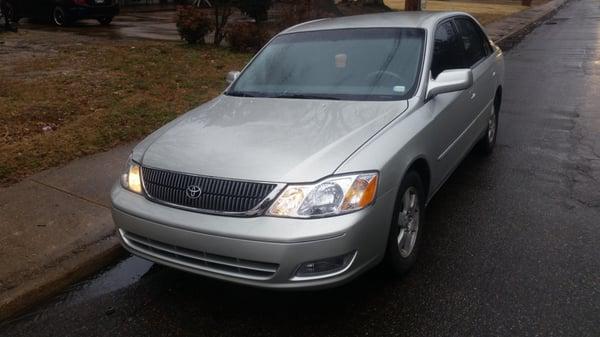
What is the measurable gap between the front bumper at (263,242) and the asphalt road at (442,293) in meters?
0.36

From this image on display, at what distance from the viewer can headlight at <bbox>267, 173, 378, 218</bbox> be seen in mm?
2764

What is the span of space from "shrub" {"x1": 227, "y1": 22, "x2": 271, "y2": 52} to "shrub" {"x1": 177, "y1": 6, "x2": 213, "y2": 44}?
59cm

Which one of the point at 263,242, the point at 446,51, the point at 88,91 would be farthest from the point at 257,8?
the point at 263,242

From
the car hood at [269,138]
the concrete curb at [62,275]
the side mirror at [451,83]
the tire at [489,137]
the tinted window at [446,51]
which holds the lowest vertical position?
the concrete curb at [62,275]

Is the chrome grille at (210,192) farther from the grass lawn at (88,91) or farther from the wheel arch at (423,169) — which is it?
the grass lawn at (88,91)

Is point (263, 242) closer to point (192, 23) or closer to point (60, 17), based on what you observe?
point (192, 23)

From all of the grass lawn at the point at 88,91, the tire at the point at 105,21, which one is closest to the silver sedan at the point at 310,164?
the grass lawn at the point at 88,91

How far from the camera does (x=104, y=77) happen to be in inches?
344

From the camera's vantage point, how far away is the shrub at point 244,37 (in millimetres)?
11750

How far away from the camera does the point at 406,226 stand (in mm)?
3438

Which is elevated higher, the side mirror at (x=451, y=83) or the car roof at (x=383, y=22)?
the car roof at (x=383, y=22)

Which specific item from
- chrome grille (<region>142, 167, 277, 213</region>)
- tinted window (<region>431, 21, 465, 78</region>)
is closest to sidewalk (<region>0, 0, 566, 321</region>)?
chrome grille (<region>142, 167, 277, 213</region>)

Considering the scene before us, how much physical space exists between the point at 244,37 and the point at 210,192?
9.37m

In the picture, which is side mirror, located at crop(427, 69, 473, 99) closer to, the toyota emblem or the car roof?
the car roof
